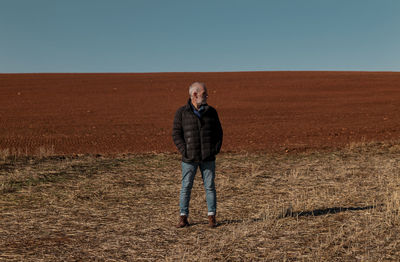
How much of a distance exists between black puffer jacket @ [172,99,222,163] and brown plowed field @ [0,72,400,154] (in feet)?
28.1

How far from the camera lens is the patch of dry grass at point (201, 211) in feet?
16.6

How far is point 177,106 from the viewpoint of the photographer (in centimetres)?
3269

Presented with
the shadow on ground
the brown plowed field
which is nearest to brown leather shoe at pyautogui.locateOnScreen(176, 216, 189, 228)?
the shadow on ground

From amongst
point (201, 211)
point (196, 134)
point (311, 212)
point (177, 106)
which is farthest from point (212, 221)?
point (177, 106)

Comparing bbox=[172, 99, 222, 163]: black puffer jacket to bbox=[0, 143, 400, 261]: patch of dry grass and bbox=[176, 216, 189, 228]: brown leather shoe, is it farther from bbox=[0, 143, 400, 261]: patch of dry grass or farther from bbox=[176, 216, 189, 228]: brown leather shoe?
bbox=[0, 143, 400, 261]: patch of dry grass

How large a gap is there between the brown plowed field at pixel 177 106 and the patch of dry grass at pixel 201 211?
4.34m

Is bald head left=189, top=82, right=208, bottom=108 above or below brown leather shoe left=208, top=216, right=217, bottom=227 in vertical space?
above

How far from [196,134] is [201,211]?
1.87 meters

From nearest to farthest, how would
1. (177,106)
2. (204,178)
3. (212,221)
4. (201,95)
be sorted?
(201,95)
(204,178)
(212,221)
(177,106)

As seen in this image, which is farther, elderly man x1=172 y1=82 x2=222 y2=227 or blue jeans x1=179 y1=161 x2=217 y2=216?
blue jeans x1=179 y1=161 x2=217 y2=216

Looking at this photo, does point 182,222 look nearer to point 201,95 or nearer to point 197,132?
point 197,132

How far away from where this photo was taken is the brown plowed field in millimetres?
17016

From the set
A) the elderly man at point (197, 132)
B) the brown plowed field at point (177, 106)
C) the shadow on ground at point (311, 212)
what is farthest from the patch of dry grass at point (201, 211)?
the brown plowed field at point (177, 106)

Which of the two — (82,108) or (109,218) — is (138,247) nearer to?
(109,218)
